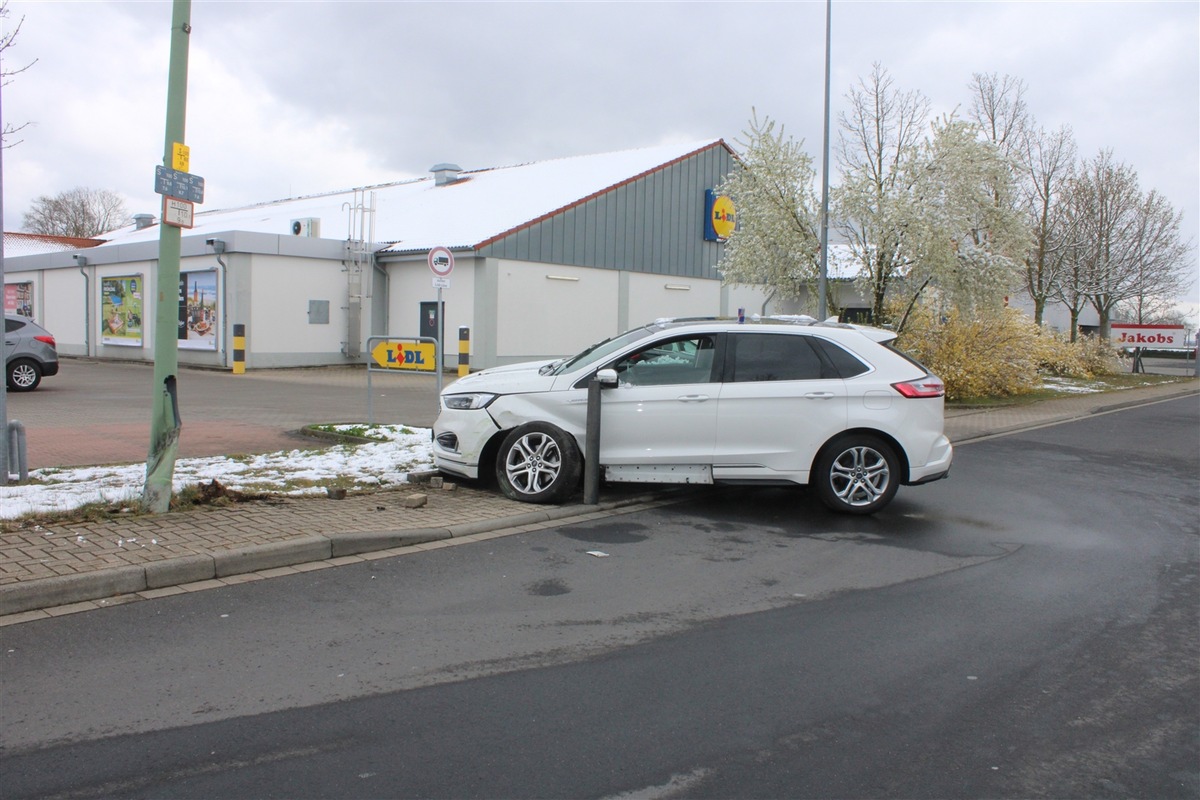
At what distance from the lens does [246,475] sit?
29.6 ft

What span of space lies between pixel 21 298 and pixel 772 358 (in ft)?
116

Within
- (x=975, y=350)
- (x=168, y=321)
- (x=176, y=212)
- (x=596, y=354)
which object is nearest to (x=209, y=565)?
(x=168, y=321)

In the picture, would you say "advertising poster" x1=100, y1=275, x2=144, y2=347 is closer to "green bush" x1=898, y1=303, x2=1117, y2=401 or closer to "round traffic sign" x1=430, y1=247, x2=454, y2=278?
"round traffic sign" x1=430, y1=247, x2=454, y2=278

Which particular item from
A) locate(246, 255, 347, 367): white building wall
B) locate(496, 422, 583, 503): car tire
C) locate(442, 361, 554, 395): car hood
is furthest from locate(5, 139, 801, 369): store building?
locate(496, 422, 583, 503): car tire

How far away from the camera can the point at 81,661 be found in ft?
15.3

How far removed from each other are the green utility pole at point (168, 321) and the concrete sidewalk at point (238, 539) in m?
0.27

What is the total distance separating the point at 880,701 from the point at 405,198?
113ft

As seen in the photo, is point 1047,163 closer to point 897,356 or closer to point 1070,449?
point 1070,449

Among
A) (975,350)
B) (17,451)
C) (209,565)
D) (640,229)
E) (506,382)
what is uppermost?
(640,229)

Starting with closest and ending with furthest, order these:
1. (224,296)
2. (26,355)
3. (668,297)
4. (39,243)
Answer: (26,355) → (224,296) → (668,297) → (39,243)

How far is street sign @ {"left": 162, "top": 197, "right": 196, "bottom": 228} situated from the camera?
703 centimetres

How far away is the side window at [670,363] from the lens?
843 centimetres

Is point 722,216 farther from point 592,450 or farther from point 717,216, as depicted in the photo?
point 592,450

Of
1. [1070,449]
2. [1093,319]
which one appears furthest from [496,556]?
[1093,319]
